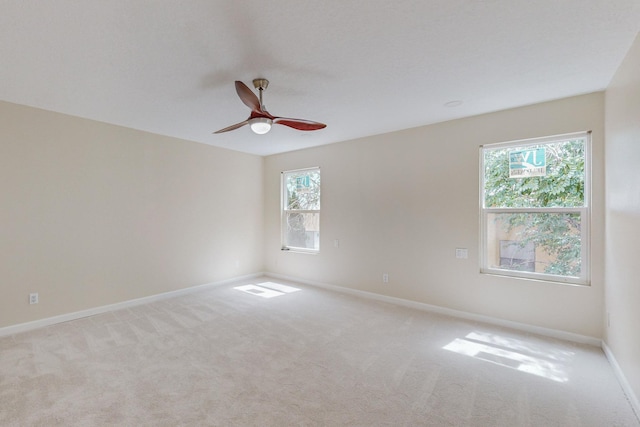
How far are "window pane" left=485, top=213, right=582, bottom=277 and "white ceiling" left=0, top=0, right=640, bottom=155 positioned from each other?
1289mm

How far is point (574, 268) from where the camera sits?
2.96 m

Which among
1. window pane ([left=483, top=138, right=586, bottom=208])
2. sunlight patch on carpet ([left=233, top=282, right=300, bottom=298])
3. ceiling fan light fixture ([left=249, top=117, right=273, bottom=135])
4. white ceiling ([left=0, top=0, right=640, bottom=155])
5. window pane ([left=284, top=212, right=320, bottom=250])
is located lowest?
sunlight patch on carpet ([left=233, top=282, right=300, bottom=298])

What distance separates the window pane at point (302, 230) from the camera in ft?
17.0

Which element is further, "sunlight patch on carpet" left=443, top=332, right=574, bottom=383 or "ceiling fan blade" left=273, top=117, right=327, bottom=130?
"ceiling fan blade" left=273, top=117, right=327, bottom=130

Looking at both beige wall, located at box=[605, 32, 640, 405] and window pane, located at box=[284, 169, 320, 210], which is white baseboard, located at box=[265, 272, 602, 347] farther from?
window pane, located at box=[284, 169, 320, 210]

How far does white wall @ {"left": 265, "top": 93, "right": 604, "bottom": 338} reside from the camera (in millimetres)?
2908

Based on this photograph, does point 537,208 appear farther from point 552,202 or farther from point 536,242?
point 536,242

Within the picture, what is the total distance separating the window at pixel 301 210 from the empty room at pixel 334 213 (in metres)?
0.29

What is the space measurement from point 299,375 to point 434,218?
2592mm

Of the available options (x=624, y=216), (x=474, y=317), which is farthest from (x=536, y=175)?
(x=474, y=317)

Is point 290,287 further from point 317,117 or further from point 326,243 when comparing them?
point 317,117

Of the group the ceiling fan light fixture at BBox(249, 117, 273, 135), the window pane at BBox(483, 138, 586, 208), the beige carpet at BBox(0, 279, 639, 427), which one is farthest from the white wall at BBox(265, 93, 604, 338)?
the ceiling fan light fixture at BBox(249, 117, 273, 135)

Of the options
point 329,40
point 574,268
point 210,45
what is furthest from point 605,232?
point 210,45

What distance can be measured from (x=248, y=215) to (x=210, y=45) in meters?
3.87
